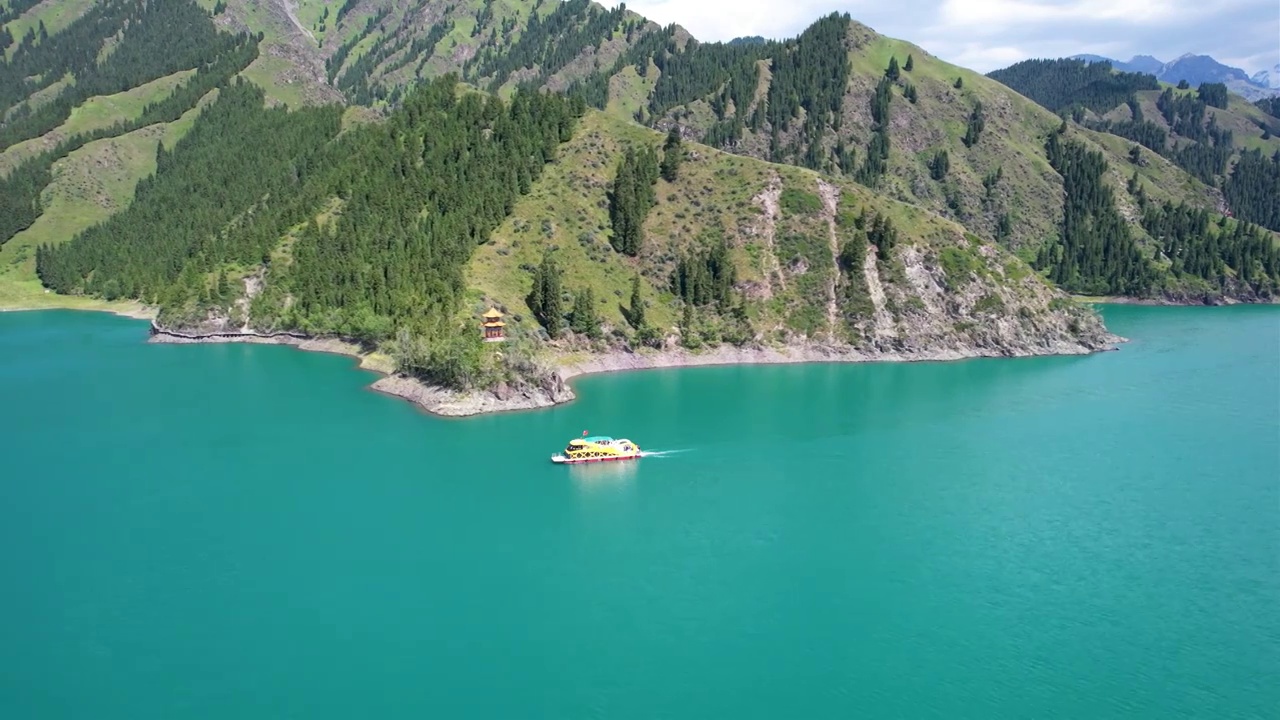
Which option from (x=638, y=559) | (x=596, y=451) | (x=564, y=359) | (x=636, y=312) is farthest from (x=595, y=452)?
(x=636, y=312)

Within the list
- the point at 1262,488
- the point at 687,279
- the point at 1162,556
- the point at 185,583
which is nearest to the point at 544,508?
the point at 185,583

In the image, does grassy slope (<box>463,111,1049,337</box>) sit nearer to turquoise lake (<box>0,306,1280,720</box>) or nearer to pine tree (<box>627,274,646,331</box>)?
pine tree (<box>627,274,646,331</box>)

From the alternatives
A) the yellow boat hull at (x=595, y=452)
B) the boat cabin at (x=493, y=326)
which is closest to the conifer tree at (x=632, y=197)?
the boat cabin at (x=493, y=326)

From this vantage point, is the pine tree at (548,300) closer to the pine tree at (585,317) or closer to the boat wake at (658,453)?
the pine tree at (585,317)

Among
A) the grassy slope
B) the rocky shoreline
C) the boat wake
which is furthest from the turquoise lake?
the grassy slope

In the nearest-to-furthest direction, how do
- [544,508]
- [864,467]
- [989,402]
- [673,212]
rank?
[544,508]
[864,467]
[989,402]
[673,212]

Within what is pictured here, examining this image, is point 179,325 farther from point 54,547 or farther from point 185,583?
point 185,583
